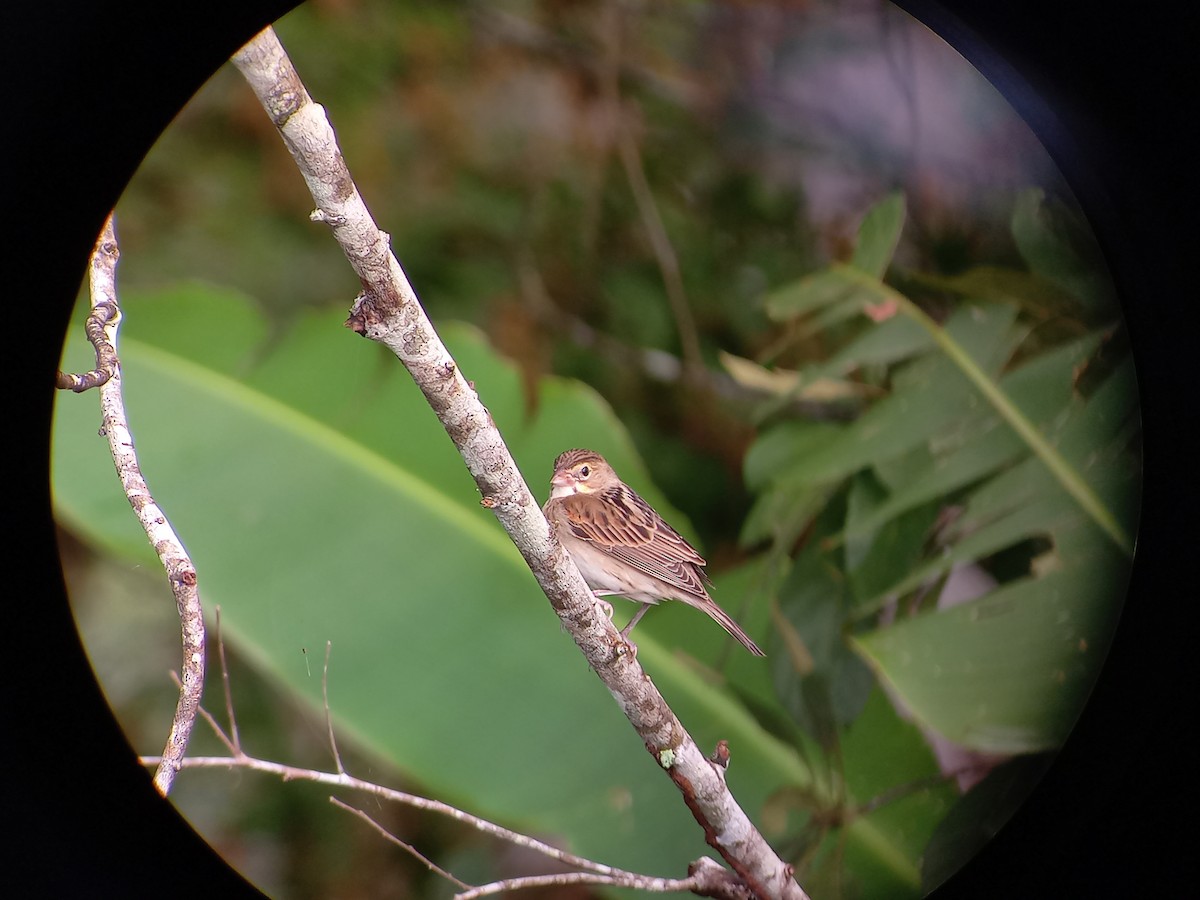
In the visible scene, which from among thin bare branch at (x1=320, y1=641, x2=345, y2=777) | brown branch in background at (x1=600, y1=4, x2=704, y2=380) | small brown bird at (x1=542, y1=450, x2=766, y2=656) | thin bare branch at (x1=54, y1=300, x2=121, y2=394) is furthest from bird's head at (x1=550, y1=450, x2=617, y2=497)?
thin bare branch at (x1=54, y1=300, x2=121, y2=394)

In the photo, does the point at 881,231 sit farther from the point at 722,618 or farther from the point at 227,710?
the point at 227,710

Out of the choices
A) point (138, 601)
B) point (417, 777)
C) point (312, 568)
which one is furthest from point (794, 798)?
point (138, 601)

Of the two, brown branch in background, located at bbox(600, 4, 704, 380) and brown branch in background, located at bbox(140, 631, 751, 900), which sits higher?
brown branch in background, located at bbox(600, 4, 704, 380)

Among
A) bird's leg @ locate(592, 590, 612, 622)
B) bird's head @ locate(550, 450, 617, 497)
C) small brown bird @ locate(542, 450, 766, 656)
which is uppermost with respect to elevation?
bird's head @ locate(550, 450, 617, 497)

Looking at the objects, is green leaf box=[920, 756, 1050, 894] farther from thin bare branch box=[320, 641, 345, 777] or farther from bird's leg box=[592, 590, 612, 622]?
thin bare branch box=[320, 641, 345, 777]

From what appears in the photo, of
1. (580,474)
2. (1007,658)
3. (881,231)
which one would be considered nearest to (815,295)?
(881,231)

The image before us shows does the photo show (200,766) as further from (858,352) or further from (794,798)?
(858,352)

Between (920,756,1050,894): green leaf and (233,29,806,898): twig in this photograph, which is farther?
(920,756,1050,894): green leaf
